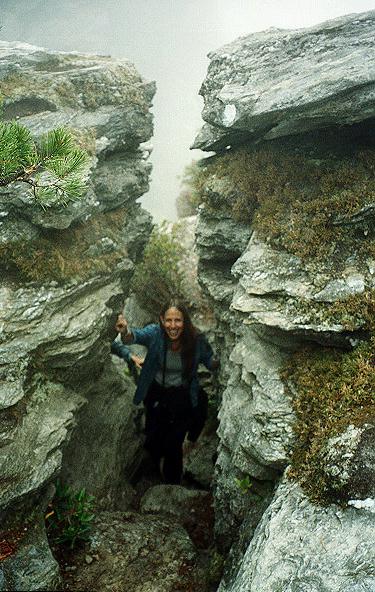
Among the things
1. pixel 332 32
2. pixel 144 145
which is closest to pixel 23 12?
pixel 144 145

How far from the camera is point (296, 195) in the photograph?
9.30 meters

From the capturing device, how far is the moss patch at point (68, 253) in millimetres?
8641

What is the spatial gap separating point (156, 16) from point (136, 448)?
2828 centimetres

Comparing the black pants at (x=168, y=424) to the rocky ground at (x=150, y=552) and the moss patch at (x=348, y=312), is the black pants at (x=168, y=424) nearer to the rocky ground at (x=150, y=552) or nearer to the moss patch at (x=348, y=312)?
the rocky ground at (x=150, y=552)

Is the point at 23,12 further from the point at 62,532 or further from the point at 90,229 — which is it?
the point at 62,532

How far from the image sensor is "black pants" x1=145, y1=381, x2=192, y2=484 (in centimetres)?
1162

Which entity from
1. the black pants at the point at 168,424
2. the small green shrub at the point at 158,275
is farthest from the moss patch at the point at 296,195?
the small green shrub at the point at 158,275

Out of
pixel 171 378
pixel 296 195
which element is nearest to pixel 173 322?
pixel 171 378

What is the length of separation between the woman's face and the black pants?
170 cm

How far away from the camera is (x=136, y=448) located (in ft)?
42.8

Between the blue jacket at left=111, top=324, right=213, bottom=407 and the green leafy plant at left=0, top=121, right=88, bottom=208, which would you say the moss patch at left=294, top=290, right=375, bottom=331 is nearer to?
the blue jacket at left=111, top=324, right=213, bottom=407

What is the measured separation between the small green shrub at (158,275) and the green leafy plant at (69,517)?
7.98 meters

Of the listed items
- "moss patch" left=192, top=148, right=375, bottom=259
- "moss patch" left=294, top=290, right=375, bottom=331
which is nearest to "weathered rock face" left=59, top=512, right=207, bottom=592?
"moss patch" left=294, top=290, right=375, bottom=331

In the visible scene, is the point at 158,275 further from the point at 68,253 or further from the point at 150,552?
the point at 150,552
